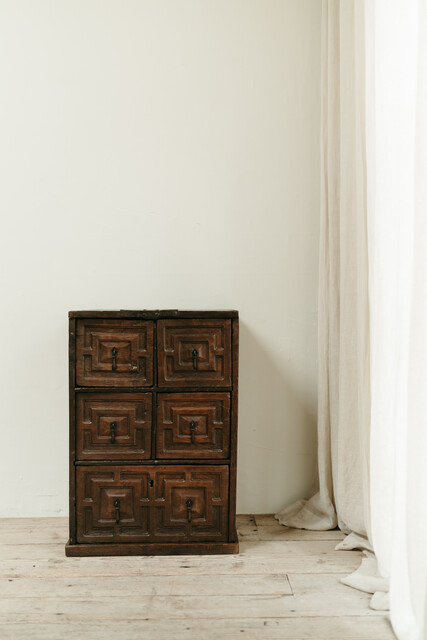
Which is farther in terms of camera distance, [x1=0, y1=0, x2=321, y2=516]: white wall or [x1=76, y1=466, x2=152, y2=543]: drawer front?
[x1=0, y1=0, x2=321, y2=516]: white wall

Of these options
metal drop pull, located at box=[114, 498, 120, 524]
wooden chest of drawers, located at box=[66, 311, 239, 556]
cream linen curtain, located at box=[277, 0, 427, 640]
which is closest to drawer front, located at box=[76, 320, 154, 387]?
wooden chest of drawers, located at box=[66, 311, 239, 556]

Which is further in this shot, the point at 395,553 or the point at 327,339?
the point at 327,339

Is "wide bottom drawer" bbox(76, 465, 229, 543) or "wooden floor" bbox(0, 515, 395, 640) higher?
"wide bottom drawer" bbox(76, 465, 229, 543)

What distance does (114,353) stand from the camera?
2359 mm

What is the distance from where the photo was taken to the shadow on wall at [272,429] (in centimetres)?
282

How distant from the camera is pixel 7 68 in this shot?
2.69 metres

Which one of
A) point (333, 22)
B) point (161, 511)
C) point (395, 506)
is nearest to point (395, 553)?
point (395, 506)

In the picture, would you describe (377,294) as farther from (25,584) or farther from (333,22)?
(25,584)

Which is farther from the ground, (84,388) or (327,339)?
(327,339)

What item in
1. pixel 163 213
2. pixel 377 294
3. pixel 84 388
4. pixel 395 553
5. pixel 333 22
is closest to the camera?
pixel 395 553

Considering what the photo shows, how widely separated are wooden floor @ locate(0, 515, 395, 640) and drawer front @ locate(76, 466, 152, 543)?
0.10 m

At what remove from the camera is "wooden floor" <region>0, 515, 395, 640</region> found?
1896 mm

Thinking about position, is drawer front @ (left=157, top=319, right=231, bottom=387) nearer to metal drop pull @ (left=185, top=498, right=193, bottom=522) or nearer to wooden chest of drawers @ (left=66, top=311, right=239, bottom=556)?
wooden chest of drawers @ (left=66, top=311, right=239, bottom=556)

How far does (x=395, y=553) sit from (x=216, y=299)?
4.37 ft
